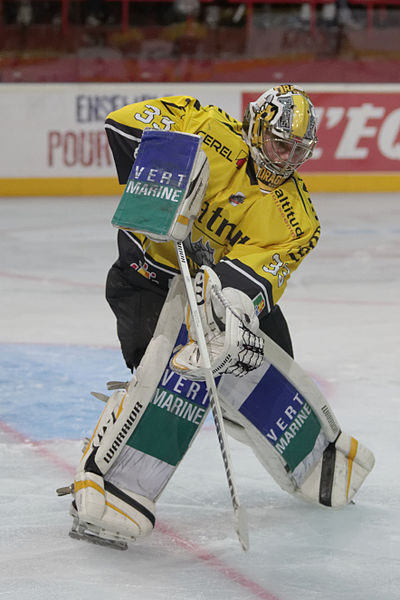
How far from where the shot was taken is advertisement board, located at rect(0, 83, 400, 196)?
8.70 meters

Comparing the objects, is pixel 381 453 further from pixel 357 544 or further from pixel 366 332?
pixel 366 332

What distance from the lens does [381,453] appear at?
121 inches

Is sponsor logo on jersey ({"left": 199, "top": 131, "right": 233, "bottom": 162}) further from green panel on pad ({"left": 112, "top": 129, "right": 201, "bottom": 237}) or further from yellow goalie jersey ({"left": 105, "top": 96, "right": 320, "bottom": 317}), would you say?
green panel on pad ({"left": 112, "top": 129, "right": 201, "bottom": 237})

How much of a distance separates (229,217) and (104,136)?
259 inches

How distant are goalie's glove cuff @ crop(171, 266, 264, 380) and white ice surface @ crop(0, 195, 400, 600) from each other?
17.1 inches

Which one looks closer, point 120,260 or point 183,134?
point 183,134

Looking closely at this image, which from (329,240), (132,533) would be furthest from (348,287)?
(132,533)

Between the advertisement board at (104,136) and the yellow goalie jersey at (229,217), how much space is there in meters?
6.26

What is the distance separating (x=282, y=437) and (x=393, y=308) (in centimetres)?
254

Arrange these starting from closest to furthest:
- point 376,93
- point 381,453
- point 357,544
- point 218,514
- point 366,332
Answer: point 357,544 < point 218,514 < point 381,453 < point 366,332 < point 376,93

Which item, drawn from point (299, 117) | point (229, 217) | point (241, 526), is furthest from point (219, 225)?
point (241, 526)

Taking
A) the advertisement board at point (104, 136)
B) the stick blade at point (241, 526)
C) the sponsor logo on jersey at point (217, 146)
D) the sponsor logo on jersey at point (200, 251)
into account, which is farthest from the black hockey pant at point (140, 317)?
the advertisement board at point (104, 136)

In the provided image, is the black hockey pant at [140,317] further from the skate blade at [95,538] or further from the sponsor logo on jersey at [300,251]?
the skate blade at [95,538]

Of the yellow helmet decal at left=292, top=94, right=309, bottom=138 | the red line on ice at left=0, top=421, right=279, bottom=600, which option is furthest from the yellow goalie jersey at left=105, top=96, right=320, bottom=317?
the red line on ice at left=0, top=421, right=279, bottom=600
